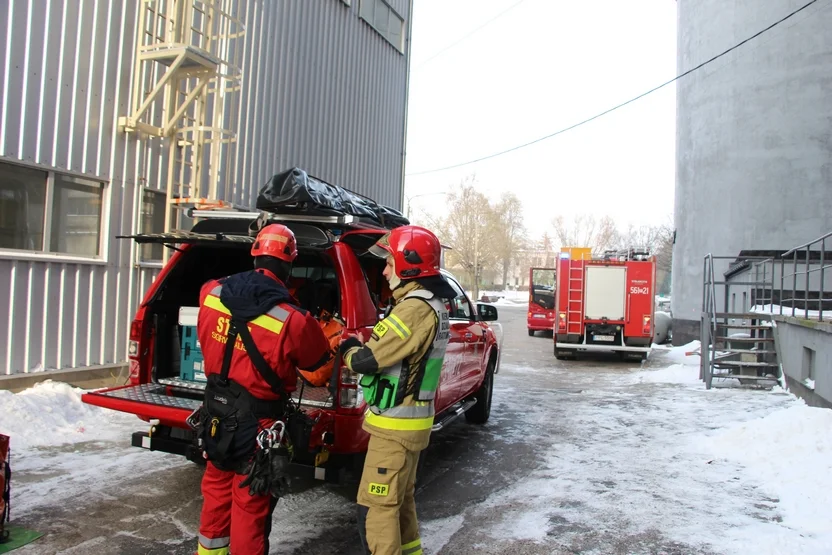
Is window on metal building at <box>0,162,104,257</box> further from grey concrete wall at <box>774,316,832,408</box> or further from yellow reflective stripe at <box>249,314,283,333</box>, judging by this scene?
grey concrete wall at <box>774,316,832,408</box>

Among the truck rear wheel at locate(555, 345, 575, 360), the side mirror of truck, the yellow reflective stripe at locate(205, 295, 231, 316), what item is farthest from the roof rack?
the truck rear wheel at locate(555, 345, 575, 360)

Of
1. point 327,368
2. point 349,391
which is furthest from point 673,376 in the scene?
point 349,391

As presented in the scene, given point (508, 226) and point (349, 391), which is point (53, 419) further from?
point (508, 226)

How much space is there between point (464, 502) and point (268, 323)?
2.70m

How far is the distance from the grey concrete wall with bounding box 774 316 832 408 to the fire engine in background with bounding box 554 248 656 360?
4.53 m

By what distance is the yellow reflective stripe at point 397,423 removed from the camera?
2948 millimetres

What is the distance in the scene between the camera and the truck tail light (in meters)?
3.90

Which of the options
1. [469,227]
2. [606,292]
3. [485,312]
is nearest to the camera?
[485,312]

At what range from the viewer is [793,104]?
1620 centimetres

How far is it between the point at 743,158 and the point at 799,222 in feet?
7.58

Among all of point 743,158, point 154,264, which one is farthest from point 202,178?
point 743,158

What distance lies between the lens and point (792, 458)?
18.7ft

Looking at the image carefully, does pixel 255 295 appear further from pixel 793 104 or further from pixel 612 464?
pixel 793 104

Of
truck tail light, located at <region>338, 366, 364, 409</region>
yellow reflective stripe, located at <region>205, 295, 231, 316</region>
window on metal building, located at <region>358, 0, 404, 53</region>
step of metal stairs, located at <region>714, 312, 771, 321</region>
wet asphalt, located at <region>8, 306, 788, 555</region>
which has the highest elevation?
window on metal building, located at <region>358, 0, 404, 53</region>
